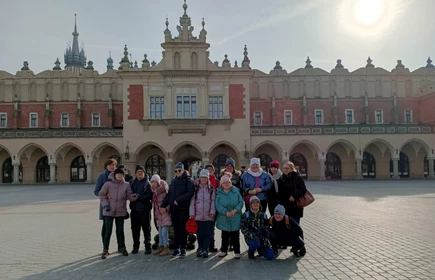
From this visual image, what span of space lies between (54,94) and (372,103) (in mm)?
31053

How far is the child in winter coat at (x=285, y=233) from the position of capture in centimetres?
710

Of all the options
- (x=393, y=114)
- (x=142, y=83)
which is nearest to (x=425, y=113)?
(x=393, y=114)

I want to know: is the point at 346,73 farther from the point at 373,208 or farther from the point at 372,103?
the point at 373,208

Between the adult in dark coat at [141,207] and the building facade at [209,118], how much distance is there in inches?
919

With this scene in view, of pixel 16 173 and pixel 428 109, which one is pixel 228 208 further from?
pixel 428 109

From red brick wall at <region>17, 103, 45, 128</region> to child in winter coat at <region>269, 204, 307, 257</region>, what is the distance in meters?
34.1

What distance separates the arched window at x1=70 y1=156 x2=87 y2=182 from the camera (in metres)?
35.5

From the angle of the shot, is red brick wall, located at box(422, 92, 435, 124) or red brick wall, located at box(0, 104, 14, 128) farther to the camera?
red brick wall, located at box(0, 104, 14, 128)

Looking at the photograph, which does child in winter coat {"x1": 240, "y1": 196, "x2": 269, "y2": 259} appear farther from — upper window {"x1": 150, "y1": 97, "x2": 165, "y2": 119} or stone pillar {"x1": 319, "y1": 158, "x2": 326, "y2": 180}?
stone pillar {"x1": 319, "y1": 158, "x2": 326, "y2": 180}

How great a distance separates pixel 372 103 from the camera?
36.6 metres

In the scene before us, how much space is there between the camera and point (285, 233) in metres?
7.21

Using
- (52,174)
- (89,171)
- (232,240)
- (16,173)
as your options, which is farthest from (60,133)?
(232,240)

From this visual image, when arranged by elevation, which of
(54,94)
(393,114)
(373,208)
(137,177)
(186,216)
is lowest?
(373,208)

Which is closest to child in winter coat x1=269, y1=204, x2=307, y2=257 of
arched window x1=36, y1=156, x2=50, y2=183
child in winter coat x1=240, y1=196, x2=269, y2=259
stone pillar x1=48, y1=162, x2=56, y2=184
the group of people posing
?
the group of people posing
